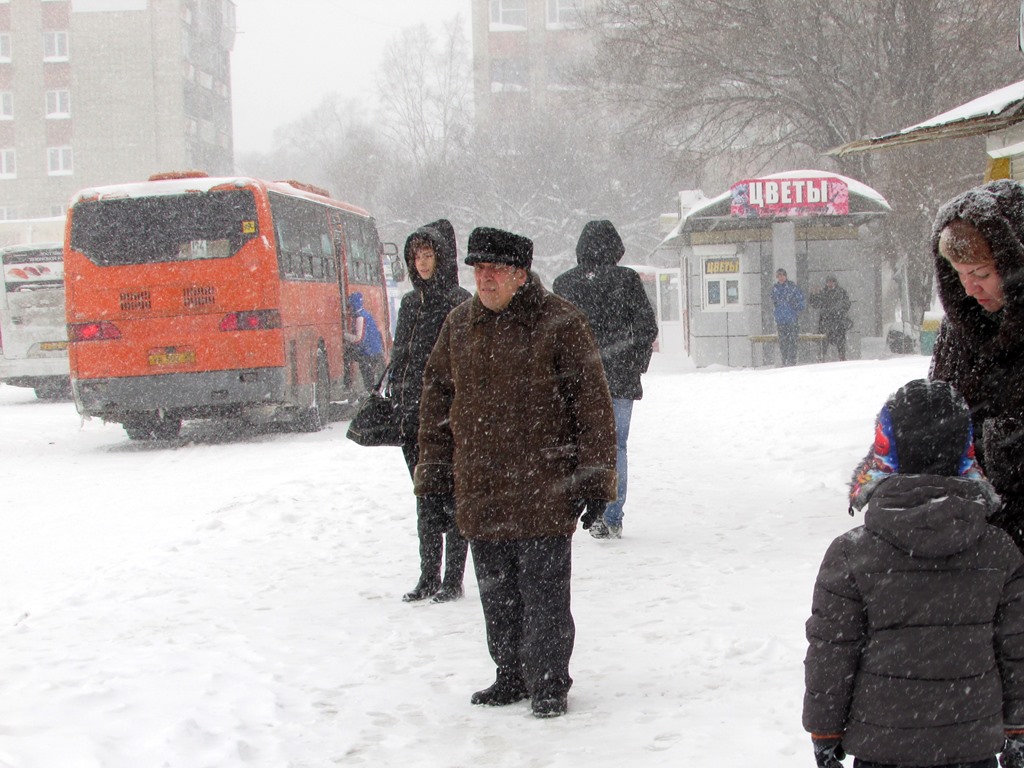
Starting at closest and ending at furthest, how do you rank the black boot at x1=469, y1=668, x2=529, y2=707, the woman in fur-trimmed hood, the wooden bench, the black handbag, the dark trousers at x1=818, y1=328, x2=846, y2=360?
the woman in fur-trimmed hood → the black boot at x1=469, y1=668, x2=529, y2=707 → the black handbag → the wooden bench → the dark trousers at x1=818, y1=328, x2=846, y2=360

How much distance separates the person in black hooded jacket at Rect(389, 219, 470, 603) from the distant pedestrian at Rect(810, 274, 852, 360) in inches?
805

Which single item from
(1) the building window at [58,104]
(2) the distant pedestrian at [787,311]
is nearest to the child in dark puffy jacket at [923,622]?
(2) the distant pedestrian at [787,311]

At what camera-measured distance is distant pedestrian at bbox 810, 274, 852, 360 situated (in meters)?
26.3

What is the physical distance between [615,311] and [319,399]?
928cm

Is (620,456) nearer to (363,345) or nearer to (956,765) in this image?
(956,765)

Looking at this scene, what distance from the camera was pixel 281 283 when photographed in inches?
614

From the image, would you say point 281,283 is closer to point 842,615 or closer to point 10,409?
point 10,409

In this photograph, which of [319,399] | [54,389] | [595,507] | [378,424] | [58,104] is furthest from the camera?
[58,104]

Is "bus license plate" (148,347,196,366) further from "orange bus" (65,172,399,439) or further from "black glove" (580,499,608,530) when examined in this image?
"black glove" (580,499,608,530)

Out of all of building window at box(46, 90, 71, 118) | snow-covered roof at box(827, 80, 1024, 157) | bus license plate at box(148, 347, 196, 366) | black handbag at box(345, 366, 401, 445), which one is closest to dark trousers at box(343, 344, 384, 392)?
bus license plate at box(148, 347, 196, 366)

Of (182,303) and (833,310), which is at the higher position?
(182,303)

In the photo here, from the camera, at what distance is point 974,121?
8.38m

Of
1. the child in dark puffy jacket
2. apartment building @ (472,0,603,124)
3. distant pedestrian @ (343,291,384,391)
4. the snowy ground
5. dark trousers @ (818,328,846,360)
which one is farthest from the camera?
apartment building @ (472,0,603,124)

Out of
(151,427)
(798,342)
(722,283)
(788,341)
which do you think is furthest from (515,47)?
(151,427)
